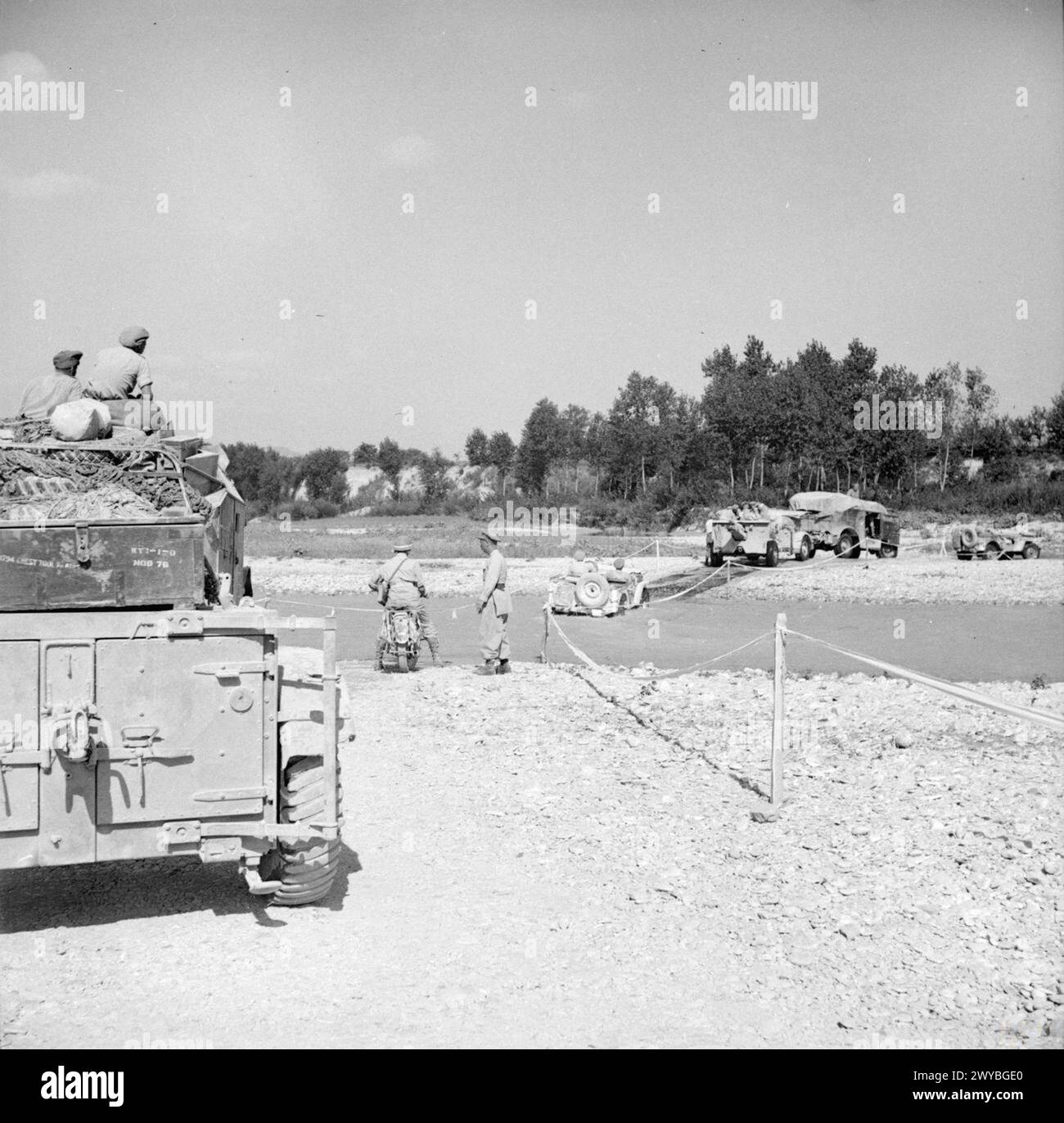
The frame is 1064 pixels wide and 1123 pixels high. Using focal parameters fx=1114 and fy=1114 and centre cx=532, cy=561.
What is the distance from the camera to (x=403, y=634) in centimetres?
1337

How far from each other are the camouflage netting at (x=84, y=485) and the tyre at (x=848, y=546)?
30956 mm

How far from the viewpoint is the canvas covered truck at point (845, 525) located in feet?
113

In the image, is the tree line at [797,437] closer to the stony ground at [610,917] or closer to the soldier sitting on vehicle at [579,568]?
the soldier sitting on vehicle at [579,568]

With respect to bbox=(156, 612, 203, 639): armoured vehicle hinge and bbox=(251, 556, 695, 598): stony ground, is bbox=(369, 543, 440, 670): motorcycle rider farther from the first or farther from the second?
bbox=(251, 556, 695, 598): stony ground

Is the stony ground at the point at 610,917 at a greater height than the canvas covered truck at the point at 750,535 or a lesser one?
lesser

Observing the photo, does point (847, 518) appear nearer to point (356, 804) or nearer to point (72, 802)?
point (356, 804)

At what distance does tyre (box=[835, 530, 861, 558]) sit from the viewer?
34.8m

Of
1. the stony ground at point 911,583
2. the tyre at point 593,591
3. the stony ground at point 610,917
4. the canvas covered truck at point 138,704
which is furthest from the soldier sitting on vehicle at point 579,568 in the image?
the canvas covered truck at point 138,704

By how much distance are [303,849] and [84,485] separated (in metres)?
2.11

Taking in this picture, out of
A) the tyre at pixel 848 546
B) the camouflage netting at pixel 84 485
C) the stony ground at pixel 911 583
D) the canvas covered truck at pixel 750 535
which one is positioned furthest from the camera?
the tyre at pixel 848 546

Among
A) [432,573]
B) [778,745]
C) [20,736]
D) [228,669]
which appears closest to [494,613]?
[778,745]

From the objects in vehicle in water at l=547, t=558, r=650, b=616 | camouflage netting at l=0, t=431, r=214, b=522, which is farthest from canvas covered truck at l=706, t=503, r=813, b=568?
camouflage netting at l=0, t=431, r=214, b=522
